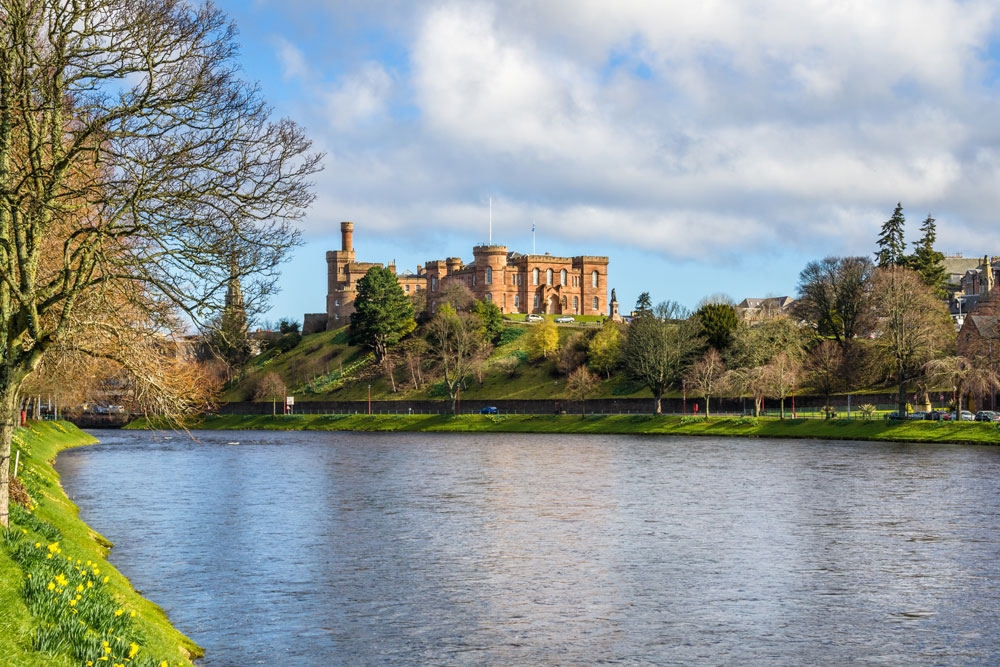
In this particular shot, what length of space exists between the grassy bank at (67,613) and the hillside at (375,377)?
94900mm

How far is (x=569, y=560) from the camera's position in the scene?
29.6 m

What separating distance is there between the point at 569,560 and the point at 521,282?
460ft

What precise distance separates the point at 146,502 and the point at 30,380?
790 centimetres

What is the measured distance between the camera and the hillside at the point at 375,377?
12388 cm

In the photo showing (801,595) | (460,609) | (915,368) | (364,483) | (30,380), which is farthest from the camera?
(915,368)

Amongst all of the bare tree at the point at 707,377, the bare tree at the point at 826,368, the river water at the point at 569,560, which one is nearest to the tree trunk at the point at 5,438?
the river water at the point at 569,560

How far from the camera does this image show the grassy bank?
12977 mm

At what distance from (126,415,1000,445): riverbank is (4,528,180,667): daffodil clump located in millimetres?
38423

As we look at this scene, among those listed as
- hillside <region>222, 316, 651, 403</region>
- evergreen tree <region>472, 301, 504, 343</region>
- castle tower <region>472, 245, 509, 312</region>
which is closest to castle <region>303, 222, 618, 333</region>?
castle tower <region>472, 245, 509, 312</region>

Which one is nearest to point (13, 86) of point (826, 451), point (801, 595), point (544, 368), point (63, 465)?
point (801, 595)

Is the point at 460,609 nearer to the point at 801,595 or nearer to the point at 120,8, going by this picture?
the point at 801,595

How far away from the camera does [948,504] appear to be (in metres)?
39.8

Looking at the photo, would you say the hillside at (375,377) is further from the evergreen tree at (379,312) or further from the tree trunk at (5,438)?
the tree trunk at (5,438)

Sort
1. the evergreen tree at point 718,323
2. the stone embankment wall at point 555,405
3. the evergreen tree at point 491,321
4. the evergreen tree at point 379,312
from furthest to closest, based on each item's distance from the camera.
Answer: the evergreen tree at point 491,321
the evergreen tree at point 379,312
the evergreen tree at point 718,323
the stone embankment wall at point 555,405
